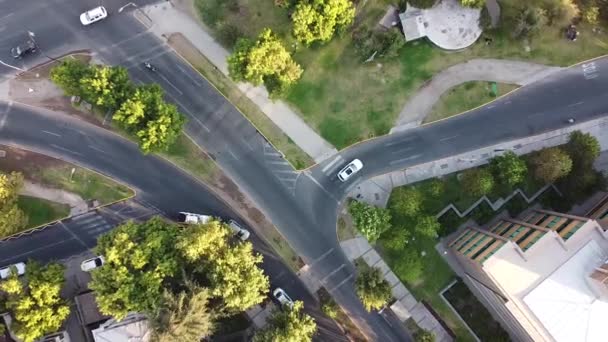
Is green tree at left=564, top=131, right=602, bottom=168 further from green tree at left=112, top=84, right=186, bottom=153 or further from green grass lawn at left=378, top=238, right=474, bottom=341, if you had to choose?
green tree at left=112, top=84, right=186, bottom=153

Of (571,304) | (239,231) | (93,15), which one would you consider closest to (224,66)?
(93,15)

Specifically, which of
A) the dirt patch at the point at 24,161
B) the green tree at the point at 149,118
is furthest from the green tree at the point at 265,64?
the dirt patch at the point at 24,161

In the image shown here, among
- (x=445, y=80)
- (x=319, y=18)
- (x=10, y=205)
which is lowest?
(x=445, y=80)

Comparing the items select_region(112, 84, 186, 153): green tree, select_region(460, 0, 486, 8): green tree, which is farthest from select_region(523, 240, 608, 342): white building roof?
select_region(112, 84, 186, 153): green tree

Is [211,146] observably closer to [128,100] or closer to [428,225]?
[128,100]

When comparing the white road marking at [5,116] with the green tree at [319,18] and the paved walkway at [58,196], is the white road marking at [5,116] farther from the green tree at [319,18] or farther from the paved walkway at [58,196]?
the green tree at [319,18]

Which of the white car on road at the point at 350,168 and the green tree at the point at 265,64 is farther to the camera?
the white car on road at the point at 350,168
